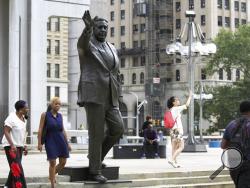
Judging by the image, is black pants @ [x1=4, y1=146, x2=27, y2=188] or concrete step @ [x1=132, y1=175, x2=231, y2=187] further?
concrete step @ [x1=132, y1=175, x2=231, y2=187]

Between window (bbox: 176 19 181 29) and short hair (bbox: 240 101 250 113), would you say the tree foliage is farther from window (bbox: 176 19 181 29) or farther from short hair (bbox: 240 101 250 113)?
short hair (bbox: 240 101 250 113)

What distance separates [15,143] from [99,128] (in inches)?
56.5

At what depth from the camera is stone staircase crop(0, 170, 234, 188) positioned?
1209 centimetres

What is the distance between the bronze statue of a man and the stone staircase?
41 centimetres

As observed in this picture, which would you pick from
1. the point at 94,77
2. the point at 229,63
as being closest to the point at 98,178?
the point at 94,77

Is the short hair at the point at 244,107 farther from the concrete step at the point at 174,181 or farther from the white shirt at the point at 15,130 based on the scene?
the concrete step at the point at 174,181

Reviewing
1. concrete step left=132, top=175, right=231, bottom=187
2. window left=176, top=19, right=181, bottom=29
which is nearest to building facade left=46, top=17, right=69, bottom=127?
window left=176, top=19, right=181, bottom=29

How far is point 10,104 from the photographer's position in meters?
32.6

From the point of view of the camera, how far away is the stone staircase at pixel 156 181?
476 inches

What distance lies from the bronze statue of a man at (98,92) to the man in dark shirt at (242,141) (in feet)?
8.13

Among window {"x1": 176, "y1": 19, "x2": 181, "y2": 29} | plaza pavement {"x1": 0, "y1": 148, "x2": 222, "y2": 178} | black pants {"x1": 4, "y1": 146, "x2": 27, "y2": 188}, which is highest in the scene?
window {"x1": 176, "y1": 19, "x2": 181, "y2": 29}

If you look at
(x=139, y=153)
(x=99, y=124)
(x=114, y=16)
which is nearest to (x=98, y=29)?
(x=99, y=124)

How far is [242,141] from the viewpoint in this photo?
31.7ft

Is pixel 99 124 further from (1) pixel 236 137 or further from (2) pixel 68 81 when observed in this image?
(2) pixel 68 81
